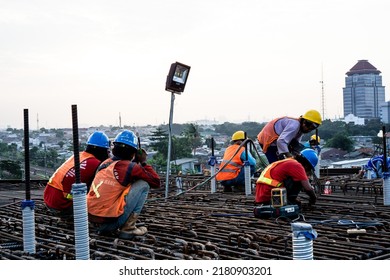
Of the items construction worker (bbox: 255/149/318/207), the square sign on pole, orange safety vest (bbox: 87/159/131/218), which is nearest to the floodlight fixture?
the square sign on pole

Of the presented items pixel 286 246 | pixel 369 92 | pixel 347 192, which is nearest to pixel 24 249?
pixel 286 246

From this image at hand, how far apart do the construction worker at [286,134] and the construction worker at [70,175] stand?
2422 mm

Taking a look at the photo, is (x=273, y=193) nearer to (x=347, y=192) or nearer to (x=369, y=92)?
(x=347, y=192)

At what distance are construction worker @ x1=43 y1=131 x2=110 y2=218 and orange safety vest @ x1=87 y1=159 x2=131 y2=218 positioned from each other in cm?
81

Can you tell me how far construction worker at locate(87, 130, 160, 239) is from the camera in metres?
6.03

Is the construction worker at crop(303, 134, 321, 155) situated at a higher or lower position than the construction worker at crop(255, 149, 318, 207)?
higher

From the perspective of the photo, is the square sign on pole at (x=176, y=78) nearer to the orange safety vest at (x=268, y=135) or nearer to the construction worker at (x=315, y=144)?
the orange safety vest at (x=268, y=135)

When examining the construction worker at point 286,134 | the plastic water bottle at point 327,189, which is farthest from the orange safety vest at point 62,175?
the plastic water bottle at point 327,189

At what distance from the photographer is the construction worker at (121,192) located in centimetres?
603

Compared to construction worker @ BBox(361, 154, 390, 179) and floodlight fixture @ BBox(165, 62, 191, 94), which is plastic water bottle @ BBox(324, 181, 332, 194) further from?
floodlight fixture @ BBox(165, 62, 191, 94)

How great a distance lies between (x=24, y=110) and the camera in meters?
5.11

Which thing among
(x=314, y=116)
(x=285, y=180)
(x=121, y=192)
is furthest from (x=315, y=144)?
(x=121, y=192)

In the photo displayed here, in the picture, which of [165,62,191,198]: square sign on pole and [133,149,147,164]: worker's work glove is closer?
[133,149,147,164]: worker's work glove

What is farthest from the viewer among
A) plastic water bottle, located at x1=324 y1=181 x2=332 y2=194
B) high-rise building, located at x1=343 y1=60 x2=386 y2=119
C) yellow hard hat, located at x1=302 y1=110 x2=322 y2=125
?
high-rise building, located at x1=343 y1=60 x2=386 y2=119
